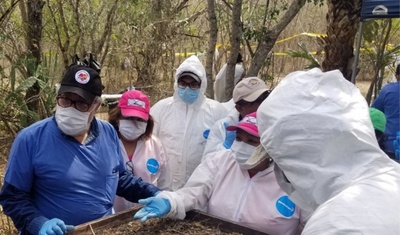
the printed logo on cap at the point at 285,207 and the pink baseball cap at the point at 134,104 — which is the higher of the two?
the pink baseball cap at the point at 134,104

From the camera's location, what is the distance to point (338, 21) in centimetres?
516

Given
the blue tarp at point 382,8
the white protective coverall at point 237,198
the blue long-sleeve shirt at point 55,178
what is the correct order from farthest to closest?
the blue tarp at point 382,8
the white protective coverall at point 237,198
the blue long-sleeve shirt at point 55,178

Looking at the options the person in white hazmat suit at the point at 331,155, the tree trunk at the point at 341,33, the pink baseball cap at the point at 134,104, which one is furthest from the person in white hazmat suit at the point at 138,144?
the tree trunk at the point at 341,33

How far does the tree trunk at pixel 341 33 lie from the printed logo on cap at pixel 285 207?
3482 millimetres

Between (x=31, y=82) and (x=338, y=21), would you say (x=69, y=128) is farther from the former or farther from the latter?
(x=338, y=21)

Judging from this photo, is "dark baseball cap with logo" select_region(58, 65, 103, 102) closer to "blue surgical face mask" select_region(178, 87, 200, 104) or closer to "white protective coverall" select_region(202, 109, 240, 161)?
"white protective coverall" select_region(202, 109, 240, 161)

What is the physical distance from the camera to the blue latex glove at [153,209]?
7.16 feet

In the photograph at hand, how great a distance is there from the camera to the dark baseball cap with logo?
7.23ft

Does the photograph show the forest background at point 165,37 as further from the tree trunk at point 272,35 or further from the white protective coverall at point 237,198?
the white protective coverall at point 237,198

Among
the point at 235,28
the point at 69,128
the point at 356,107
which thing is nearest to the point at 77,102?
the point at 69,128

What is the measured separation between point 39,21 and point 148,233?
3.07m

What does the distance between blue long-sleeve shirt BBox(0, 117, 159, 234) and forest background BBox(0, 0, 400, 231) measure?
2.23 m

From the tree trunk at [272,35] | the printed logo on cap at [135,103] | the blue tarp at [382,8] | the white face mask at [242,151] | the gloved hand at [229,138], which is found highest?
the blue tarp at [382,8]

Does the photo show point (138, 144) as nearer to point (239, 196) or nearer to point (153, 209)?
point (153, 209)
